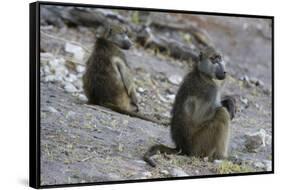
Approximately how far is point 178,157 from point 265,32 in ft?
5.00

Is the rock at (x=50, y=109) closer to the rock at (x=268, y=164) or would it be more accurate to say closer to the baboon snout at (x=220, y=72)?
the baboon snout at (x=220, y=72)

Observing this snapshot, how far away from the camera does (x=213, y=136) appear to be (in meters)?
5.59

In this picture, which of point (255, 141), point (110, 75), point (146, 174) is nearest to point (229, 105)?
point (255, 141)

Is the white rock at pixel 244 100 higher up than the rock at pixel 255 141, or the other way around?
the white rock at pixel 244 100

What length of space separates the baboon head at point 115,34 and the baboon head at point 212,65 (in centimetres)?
66

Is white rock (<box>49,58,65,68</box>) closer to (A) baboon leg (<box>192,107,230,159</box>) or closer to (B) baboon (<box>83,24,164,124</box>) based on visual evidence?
(B) baboon (<box>83,24,164,124</box>)

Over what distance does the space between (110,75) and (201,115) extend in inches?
32.4

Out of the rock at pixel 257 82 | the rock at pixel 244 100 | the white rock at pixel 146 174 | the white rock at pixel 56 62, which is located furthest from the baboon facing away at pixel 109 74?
the rock at pixel 257 82

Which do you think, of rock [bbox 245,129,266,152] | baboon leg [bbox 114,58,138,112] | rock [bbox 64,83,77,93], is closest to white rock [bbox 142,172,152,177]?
baboon leg [bbox 114,58,138,112]

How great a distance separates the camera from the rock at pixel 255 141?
19.6 ft

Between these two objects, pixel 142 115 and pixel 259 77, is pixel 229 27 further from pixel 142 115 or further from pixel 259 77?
pixel 142 115

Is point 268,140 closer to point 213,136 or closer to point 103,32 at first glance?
point 213,136

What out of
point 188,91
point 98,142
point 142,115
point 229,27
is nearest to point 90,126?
point 98,142

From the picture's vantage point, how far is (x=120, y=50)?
5566 mm
